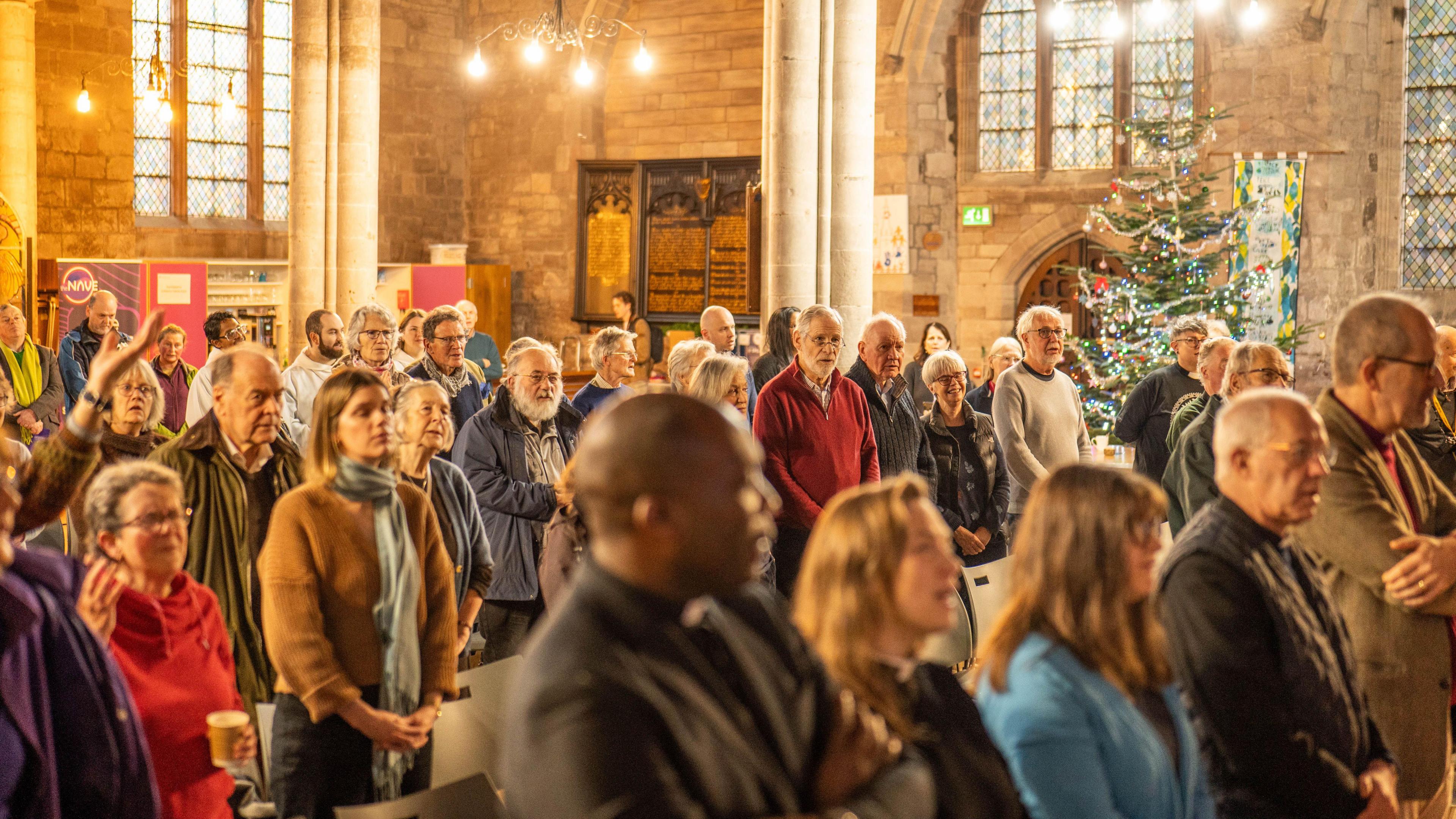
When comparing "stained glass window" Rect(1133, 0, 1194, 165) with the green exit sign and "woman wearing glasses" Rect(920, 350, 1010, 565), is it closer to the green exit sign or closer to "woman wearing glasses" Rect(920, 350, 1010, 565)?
the green exit sign

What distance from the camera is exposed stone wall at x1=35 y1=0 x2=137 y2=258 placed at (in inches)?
505

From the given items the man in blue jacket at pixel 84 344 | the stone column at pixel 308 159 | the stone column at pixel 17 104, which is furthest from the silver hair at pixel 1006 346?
the stone column at pixel 17 104

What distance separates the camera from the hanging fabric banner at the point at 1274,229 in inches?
462

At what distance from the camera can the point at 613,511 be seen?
4.25 ft

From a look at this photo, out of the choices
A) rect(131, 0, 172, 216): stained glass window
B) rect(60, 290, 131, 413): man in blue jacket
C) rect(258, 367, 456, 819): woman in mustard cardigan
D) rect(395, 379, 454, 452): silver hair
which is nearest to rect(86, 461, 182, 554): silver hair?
rect(258, 367, 456, 819): woman in mustard cardigan

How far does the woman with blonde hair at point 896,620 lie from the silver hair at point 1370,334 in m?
1.25

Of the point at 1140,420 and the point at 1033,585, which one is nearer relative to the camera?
the point at 1033,585

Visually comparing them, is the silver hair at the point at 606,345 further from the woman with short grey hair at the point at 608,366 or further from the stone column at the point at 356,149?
the stone column at the point at 356,149

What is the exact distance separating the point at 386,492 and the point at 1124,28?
12109mm

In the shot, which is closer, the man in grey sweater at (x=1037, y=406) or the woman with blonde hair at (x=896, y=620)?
the woman with blonde hair at (x=896, y=620)

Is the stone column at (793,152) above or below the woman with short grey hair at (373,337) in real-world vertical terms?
above

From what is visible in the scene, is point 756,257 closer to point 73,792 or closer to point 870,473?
point 870,473

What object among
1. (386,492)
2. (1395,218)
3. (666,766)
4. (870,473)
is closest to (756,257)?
(1395,218)

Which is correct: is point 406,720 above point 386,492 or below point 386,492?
below
